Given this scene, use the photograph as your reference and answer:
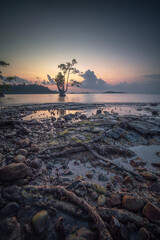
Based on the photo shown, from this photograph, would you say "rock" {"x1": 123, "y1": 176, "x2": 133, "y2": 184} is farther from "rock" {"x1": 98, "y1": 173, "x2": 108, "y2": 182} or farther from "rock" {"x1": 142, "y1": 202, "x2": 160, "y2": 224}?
"rock" {"x1": 142, "y1": 202, "x2": 160, "y2": 224}

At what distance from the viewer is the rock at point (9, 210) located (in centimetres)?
233

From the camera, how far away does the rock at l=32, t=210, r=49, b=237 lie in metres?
2.10

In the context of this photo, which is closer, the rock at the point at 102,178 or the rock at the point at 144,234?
the rock at the point at 144,234

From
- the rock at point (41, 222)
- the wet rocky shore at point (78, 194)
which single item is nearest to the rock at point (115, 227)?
the wet rocky shore at point (78, 194)

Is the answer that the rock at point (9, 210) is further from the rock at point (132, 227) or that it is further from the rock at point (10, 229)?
the rock at point (132, 227)

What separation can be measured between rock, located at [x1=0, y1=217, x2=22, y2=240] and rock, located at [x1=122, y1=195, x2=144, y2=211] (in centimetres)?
258

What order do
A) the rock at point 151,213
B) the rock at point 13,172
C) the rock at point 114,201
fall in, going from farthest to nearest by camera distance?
the rock at point 13,172, the rock at point 114,201, the rock at point 151,213

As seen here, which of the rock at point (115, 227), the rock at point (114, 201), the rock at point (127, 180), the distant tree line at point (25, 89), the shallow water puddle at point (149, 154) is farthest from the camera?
the distant tree line at point (25, 89)

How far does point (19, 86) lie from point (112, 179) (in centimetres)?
13879

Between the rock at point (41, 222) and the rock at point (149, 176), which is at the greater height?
the rock at point (149, 176)

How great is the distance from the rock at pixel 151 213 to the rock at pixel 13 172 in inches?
146

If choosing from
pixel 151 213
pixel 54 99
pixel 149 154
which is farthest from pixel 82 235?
pixel 54 99

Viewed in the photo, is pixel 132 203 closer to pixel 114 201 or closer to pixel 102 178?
pixel 114 201

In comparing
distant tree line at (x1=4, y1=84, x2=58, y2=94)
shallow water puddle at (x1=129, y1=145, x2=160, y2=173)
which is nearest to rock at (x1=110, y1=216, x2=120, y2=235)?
shallow water puddle at (x1=129, y1=145, x2=160, y2=173)
